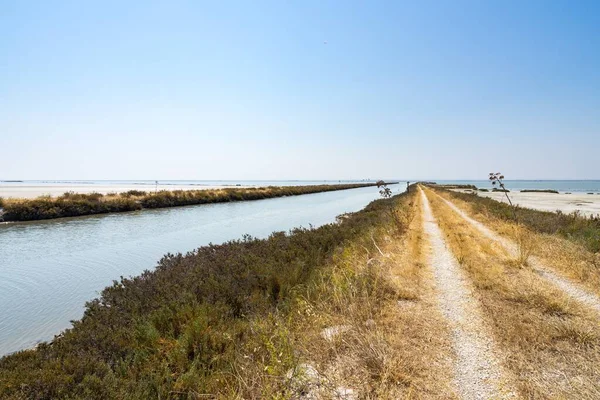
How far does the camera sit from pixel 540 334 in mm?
4977

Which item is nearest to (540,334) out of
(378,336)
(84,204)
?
(378,336)

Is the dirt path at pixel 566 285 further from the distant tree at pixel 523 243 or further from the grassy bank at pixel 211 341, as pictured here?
the grassy bank at pixel 211 341

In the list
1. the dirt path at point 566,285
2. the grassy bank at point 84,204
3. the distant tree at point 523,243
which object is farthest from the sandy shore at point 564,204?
the grassy bank at point 84,204

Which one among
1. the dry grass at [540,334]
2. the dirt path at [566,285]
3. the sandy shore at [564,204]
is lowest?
the sandy shore at [564,204]

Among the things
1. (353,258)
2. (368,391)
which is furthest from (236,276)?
(368,391)

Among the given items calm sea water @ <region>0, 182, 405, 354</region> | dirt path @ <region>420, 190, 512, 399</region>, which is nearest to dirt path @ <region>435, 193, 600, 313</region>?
dirt path @ <region>420, 190, 512, 399</region>

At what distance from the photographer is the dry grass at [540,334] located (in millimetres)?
3828

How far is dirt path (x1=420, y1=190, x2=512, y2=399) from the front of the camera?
12.6ft

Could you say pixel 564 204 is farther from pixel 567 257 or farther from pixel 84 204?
pixel 84 204

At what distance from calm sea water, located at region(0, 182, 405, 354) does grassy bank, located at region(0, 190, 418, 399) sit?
1.57 meters

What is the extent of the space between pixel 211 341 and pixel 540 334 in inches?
211

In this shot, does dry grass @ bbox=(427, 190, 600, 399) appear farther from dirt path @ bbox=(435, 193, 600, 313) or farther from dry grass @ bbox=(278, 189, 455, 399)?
dry grass @ bbox=(278, 189, 455, 399)

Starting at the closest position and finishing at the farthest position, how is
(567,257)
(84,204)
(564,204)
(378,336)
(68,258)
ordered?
(378,336)
(567,257)
(68,258)
(84,204)
(564,204)

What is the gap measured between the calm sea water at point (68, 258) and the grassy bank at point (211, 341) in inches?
62.0
